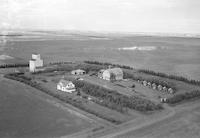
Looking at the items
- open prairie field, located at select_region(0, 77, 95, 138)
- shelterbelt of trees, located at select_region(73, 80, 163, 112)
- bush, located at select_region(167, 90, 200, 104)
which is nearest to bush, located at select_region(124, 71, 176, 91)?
bush, located at select_region(167, 90, 200, 104)

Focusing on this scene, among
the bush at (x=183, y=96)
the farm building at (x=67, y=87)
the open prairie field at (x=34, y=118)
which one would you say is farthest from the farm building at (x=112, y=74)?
the open prairie field at (x=34, y=118)

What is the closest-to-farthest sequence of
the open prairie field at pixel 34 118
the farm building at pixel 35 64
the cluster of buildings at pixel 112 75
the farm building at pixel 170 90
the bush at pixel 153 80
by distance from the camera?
the open prairie field at pixel 34 118 → the farm building at pixel 170 90 → the bush at pixel 153 80 → the cluster of buildings at pixel 112 75 → the farm building at pixel 35 64

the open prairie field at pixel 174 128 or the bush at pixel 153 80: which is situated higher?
the bush at pixel 153 80

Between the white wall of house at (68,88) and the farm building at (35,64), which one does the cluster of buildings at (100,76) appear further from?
the farm building at (35,64)

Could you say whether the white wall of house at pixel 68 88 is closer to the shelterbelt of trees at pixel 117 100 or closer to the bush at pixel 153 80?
the shelterbelt of trees at pixel 117 100

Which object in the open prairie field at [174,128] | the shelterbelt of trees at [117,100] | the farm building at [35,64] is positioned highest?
the farm building at [35,64]

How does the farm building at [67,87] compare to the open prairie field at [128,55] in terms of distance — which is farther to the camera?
the open prairie field at [128,55]

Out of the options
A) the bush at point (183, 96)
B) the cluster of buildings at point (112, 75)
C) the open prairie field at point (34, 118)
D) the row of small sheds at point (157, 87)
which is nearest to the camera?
the open prairie field at point (34, 118)

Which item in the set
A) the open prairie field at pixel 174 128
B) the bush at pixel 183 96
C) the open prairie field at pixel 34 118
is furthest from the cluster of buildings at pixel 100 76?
the open prairie field at pixel 174 128

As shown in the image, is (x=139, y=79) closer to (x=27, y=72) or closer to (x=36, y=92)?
(x=36, y=92)
